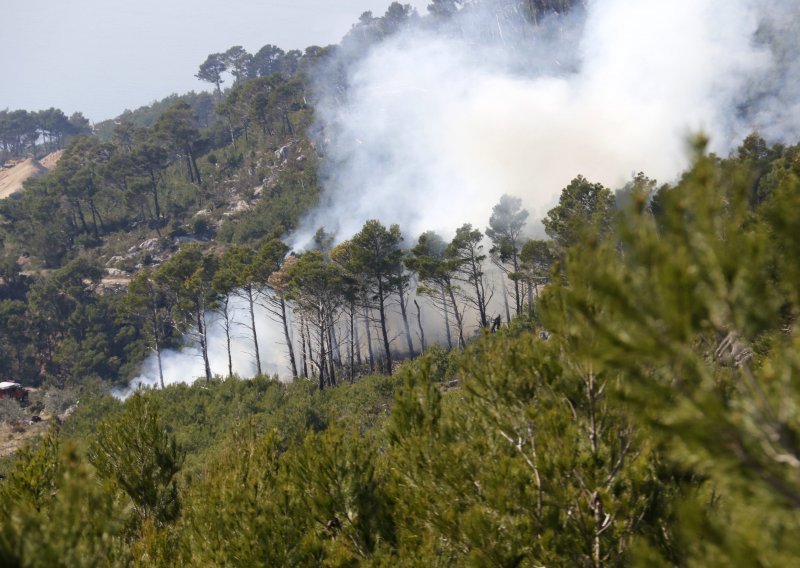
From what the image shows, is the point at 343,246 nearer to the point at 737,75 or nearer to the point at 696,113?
the point at 696,113

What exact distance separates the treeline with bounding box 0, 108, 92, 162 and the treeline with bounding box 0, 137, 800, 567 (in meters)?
143

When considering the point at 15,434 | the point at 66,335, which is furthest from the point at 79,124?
the point at 15,434

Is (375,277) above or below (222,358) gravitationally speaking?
above

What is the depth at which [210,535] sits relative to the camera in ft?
34.1

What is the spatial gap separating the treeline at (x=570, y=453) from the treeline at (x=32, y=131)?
143 meters

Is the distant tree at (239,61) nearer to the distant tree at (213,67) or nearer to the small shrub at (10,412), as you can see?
the distant tree at (213,67)

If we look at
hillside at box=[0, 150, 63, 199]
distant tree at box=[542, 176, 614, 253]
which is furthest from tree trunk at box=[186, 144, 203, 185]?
distant tree at box=[542, 176, 614, 253]

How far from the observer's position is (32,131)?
443 feet

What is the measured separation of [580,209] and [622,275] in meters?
33.4

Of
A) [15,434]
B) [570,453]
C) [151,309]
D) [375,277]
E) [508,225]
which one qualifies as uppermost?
[508,225]

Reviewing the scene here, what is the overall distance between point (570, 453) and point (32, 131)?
15739cm

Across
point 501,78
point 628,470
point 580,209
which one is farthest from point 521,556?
point 501,78

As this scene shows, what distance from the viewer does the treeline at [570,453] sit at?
3.02 metres

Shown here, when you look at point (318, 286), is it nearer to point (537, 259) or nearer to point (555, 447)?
point (537, 259)
